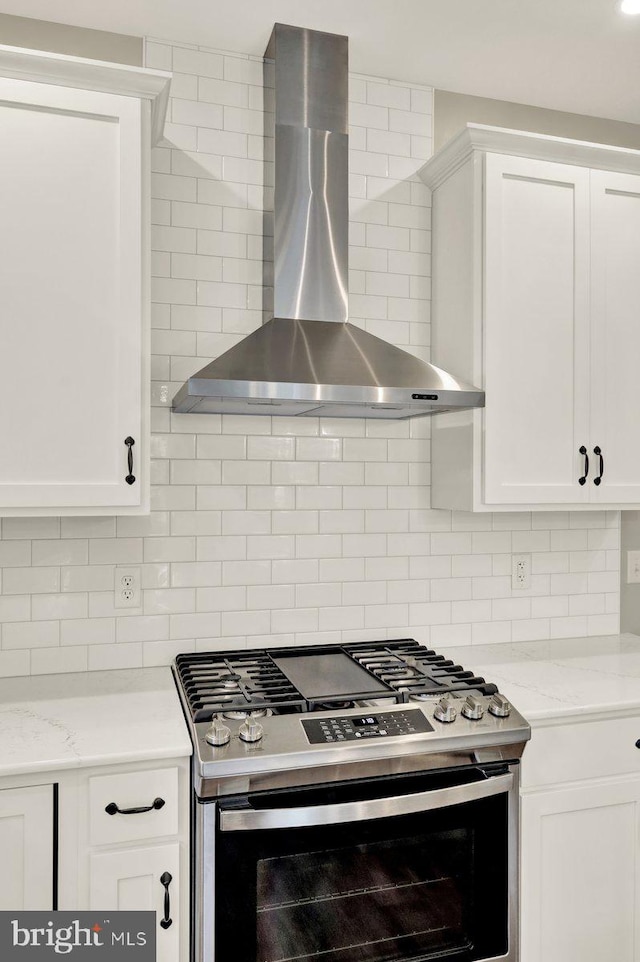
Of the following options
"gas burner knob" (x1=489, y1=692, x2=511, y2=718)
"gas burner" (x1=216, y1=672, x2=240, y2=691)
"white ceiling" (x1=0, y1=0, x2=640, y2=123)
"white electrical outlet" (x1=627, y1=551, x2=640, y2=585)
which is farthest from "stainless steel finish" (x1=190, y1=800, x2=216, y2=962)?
"white ceiling" (x1=0, y1=0, x2=640, y2=123)

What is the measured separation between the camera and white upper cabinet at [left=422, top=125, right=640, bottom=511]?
2.24 meters

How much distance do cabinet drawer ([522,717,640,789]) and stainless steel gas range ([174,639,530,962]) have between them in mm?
127

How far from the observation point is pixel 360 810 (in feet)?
5.39

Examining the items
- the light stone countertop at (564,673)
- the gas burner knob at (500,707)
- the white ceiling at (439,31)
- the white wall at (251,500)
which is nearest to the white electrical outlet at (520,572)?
the white wall at (251,500)

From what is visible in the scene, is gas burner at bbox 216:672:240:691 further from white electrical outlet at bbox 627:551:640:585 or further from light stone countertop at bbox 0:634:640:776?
white electrical outlet at bbox 627:551:640:585

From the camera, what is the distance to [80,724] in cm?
175

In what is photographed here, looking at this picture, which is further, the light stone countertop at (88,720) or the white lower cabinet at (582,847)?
the white lower cabinet at (582,847)

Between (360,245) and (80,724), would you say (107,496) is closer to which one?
(80,724)

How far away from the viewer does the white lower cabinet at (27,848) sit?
5.10 ft

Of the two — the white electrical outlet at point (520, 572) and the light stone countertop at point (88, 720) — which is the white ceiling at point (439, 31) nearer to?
the white electrical outlet at point (520, 572)

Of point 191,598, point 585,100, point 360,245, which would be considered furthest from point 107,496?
point 585,100

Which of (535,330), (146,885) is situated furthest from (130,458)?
(535,330)

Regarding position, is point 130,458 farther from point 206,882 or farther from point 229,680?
point 206,882

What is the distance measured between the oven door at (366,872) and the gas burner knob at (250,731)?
0.12 m
